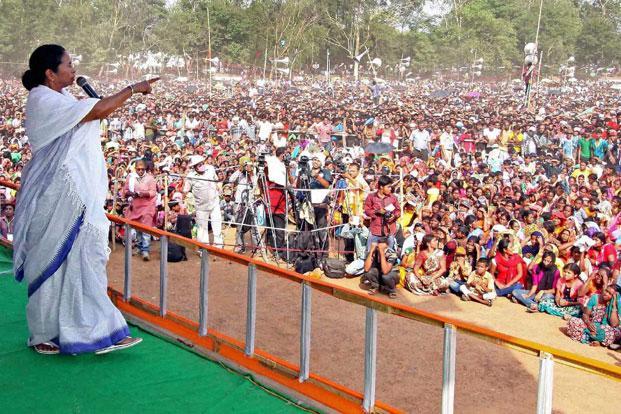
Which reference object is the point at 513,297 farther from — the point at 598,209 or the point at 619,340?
the point at 598,209

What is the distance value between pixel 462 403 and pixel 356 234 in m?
4.92

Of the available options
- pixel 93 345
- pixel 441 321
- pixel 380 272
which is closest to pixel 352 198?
pixel 380 272

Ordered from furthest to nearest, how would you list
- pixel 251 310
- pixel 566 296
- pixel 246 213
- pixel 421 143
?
pixel 421 143, pixel 246 213, pixel 566 296, pixel 251 310

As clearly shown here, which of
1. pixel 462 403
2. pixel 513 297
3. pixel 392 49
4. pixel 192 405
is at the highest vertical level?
pixel 392 49

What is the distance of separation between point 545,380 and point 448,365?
35cm

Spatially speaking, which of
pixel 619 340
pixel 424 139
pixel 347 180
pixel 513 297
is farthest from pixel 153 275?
pixel 424 139

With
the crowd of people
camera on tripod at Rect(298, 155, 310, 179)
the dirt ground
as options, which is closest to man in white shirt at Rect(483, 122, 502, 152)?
the crowd of people

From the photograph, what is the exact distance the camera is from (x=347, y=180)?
949 centimetres

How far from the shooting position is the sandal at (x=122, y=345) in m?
3.27

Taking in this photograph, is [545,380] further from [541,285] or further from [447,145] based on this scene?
[447,145]

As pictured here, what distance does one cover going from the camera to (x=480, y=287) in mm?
7320

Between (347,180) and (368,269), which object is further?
(347,180)

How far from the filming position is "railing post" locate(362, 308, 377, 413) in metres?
2.82

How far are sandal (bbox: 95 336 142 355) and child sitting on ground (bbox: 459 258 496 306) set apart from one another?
459cm
